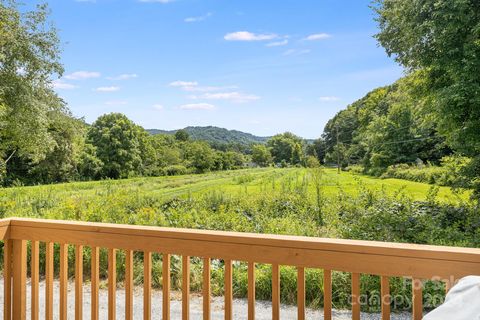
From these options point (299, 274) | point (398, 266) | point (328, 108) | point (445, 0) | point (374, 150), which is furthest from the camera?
point (328, 108)

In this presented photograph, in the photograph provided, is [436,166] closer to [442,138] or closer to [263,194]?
[442,138]

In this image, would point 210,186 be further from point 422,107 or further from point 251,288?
point 251,288

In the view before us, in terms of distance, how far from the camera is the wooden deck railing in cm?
107

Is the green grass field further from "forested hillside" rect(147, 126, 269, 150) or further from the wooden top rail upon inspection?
the wooden top rail

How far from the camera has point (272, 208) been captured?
489 cm

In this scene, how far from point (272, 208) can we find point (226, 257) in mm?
3652

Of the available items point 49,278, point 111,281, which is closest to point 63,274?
point 49,278

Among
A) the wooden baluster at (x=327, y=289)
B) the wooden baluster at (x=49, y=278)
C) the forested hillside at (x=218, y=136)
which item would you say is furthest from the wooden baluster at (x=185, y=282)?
the forested hillside at (x=218, y=136)

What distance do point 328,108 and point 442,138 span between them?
1.60 metres

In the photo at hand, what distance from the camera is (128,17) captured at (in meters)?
5.49

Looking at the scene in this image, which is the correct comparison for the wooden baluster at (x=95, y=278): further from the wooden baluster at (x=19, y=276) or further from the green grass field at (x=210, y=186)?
the green grass field at (x=210, y=186)

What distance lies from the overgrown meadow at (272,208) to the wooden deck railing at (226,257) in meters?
1.80

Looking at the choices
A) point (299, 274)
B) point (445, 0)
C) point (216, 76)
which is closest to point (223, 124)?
point (216, 76)

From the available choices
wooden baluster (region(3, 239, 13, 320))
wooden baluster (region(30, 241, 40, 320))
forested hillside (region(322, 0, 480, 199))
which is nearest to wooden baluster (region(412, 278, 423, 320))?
wooden baluster (region(30, 241, 40, 320))
